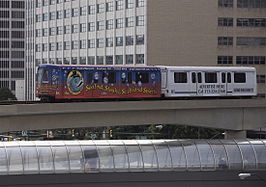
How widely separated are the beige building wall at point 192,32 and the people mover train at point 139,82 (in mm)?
43674

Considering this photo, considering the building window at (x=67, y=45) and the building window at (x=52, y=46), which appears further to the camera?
the building window at (x=52, y=46)

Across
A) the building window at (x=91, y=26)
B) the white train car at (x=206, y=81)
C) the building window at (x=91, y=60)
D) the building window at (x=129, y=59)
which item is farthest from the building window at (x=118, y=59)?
the white train car at (x=206, y=81)

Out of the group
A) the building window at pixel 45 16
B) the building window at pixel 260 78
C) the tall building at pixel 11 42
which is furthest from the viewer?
the tall building at pixel 11 42

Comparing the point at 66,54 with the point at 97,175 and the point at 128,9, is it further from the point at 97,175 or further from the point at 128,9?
the point at 97,175

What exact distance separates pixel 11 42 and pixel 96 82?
452 feet

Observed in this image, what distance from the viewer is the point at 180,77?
2475 inches

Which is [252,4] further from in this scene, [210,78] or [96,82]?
[96,82]

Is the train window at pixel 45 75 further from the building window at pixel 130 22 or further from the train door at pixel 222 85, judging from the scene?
the building window at pixel 130 22

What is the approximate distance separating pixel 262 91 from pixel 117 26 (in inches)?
975

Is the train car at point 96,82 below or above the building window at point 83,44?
below

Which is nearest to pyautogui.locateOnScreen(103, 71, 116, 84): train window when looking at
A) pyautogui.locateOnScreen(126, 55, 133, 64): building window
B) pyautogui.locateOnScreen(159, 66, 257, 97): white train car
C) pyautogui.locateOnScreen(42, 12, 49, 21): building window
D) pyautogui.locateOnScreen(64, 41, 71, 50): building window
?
pyautogui.locateOnScreen(159, 66, 257, 97): white train car

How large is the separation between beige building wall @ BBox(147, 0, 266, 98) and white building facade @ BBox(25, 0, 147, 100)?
2.23 meters

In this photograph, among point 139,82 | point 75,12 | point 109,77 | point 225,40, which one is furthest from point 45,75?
point 75,12

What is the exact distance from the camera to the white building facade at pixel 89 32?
11569 cm
